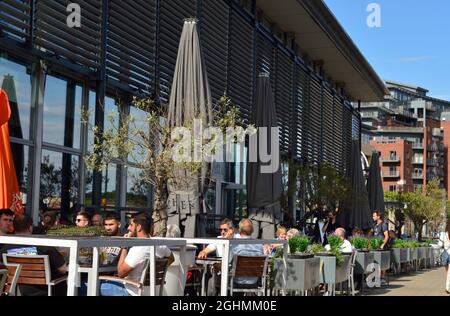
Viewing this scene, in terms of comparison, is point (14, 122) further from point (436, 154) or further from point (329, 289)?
point (436, 154)

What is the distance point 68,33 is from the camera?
1215 cm

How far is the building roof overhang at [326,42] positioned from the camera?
24438 mm

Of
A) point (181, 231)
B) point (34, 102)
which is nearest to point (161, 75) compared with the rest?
point (34, 102)

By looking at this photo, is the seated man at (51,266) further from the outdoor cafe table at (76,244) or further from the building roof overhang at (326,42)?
the building roof overhang at (326,42)

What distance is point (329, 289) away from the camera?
1152cm

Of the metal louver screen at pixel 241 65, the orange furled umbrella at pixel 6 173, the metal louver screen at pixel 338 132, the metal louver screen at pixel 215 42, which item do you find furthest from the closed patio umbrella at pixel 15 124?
the metal louver screen at pixel 338 132

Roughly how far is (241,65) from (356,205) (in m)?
5.86

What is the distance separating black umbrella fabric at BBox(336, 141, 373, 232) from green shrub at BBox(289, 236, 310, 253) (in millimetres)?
12264

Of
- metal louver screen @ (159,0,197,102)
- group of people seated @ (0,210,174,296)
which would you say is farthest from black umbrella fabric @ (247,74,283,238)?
group of people seated @ (0,210,174,296)

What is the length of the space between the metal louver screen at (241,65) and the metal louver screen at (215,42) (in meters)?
0.50

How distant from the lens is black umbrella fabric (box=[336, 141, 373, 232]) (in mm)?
22844

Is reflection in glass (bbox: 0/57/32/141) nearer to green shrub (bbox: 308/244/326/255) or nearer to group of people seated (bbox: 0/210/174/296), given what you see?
group of people seated (bbox: 0/210/174/296)

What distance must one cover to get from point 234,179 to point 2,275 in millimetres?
16482

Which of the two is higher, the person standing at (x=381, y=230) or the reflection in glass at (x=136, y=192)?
the reflection in glass at (x=136, y=192)
